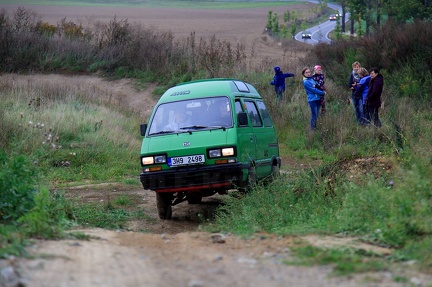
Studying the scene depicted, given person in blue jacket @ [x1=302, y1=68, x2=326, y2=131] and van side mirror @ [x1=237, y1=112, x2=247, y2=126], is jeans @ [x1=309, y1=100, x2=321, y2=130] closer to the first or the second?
person in blue jacket @ [x1=302, y1=68, x2=326, y2=131]

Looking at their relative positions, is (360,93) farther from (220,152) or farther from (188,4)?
(188,4)

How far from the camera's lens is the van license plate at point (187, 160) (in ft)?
36.8

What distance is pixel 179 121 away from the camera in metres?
12.0

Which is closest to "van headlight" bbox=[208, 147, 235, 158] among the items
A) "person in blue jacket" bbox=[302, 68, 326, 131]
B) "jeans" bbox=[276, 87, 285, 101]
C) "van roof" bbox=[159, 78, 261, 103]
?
"van roof" bbox=[159, 78, 261, 103]

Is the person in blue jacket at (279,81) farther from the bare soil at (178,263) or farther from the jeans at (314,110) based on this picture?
the bare soil at (178,263)

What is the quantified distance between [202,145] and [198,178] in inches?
19.3

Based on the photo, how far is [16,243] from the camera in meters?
6.63

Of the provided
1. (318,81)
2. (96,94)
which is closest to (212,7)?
(96,94)

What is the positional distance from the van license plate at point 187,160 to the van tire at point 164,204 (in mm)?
574

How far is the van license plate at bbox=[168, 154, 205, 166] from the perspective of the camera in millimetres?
11217

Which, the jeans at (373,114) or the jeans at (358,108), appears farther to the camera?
the jeans at (358,108)

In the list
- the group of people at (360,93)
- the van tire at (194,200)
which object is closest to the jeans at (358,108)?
the group of people at (360,93)

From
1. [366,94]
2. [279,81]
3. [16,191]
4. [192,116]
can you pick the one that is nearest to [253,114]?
[192,116]

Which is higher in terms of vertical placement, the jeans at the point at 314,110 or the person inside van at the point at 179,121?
the person inside van at the point at 179,121
